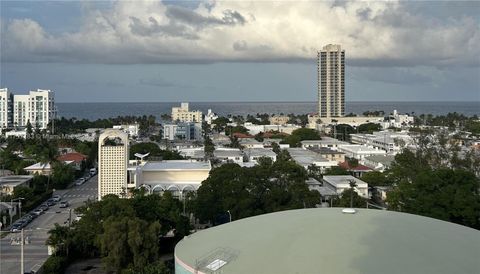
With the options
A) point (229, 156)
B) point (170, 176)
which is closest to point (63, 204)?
point (170, 176)

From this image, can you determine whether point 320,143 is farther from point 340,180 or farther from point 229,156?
point 340,180

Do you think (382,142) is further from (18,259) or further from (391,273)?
(391,273)

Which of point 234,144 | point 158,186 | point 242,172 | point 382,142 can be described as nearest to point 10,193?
point 158,186

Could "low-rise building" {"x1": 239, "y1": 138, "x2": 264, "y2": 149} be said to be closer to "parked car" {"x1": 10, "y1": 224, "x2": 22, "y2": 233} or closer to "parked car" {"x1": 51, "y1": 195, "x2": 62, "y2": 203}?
"parked car" {"x1": 51, "y1": 195, "x2": 62, "y2": 203}

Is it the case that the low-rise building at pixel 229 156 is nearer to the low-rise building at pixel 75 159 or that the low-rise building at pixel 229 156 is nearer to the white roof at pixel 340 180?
the white roof at pixel 340 180

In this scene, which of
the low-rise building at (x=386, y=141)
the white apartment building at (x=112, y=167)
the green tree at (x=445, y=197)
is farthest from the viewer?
the low-rise building at (x=386, y=141)

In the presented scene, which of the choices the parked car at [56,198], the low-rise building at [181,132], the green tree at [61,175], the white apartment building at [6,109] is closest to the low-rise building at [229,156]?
the green tree at [61,175]
